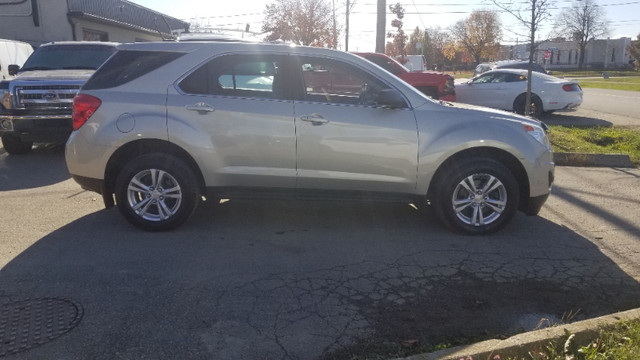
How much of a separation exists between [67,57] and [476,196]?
850cm

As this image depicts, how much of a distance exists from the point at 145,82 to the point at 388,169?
2.54 metres

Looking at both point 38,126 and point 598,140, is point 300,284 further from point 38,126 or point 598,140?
point 598,140

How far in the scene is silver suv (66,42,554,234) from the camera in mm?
5277

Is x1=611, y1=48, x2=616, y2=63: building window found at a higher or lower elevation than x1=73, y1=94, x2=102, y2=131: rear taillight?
higher

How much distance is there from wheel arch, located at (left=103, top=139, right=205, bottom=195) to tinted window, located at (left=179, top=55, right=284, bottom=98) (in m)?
0.59

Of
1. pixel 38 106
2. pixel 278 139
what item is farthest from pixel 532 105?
pixel 38 106

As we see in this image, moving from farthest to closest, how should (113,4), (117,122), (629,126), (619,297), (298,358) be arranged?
(113,4), (629,126), (117,122), (619,297), (298,358)

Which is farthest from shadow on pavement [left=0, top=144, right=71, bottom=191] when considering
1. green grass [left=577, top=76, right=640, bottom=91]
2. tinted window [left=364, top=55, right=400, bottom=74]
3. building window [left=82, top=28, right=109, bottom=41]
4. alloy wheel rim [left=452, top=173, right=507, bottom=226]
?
green grass [left=577, top=76, right=640, bottom=91]

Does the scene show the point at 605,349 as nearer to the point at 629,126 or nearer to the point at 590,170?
the point at 590,170

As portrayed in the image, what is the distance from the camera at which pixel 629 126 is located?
13.4m

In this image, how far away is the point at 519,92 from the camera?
15.5 meters

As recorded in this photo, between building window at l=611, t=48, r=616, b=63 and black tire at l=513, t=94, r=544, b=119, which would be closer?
black tire at l=513, t=94, r=544, b=119

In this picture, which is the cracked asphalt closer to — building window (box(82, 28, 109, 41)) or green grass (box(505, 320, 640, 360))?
green grass (box(505, 320, 640, 360))

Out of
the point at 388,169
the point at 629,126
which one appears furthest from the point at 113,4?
the point at 388,169
